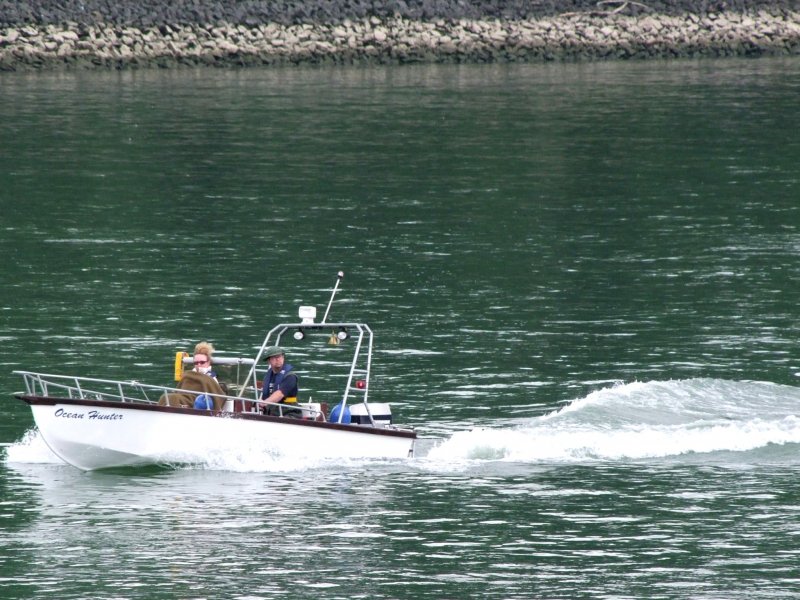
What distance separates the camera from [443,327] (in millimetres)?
38062

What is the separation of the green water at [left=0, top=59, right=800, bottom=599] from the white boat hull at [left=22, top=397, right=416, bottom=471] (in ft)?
1.08

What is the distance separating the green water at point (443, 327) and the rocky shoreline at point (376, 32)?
81.6ft

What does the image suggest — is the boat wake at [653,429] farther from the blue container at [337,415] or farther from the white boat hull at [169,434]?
the white boat hull at [169,434]

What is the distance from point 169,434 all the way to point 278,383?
2016mm

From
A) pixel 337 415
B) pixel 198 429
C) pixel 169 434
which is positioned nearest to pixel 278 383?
pixel 337 415

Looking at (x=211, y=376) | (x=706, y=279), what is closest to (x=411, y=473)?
(x=211, y=376)

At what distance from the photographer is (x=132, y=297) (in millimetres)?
40906

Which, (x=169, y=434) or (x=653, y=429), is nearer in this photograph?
(x=169, y=434)

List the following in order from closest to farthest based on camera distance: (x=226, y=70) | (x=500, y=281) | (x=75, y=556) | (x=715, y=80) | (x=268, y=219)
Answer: (x=75, y=556) → (x=500, y=281) → (x=268, y=219) → (x=715, y=80) → (x=226, y=70)

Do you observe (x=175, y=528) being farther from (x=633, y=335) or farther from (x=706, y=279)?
(x=706, y=279)

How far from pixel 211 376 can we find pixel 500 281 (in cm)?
1765

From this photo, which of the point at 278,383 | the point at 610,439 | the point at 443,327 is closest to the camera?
the point at 278,383

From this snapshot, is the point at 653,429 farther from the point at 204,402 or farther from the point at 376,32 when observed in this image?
the point at 376,32

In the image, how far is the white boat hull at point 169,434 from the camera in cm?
2589
